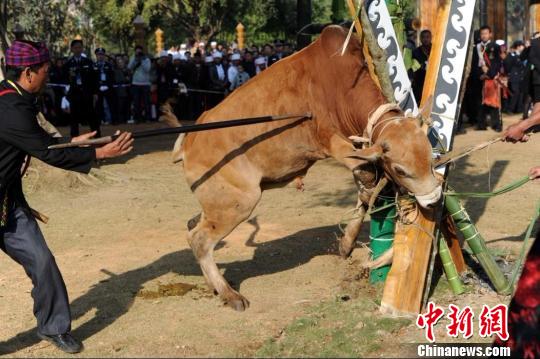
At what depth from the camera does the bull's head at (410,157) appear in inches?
230

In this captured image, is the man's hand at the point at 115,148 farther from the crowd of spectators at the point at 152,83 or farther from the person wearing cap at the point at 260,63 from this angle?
the person wearing cap at the point at 260,63

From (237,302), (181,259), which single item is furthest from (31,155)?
(181,259)

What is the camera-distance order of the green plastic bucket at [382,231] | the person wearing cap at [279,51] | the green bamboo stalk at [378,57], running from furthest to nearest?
the person wearing cap at [279,51] → the green plastic bucket at [382,231] → the green bamboo stalk at [378,57]

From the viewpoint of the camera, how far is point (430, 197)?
5867 mm

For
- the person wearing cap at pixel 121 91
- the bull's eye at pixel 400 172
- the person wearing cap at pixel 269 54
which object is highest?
the bull's eye at pixel 400 172

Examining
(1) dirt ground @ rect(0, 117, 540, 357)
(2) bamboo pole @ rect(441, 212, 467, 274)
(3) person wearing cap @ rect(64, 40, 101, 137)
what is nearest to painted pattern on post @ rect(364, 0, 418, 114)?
(2) bamboo pole @ rect(441, 212, 467, 274)

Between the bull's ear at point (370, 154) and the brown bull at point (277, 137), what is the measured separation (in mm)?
469

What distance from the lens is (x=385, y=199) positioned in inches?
262

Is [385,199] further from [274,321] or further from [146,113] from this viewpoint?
[146,113]

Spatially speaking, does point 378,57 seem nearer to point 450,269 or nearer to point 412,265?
point 412,265

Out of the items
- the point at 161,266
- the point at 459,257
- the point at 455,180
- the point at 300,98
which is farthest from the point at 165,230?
the point at 455,180

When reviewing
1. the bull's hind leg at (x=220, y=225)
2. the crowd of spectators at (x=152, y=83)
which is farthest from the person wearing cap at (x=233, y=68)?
the bull's hind leg at (x=220, y=225)

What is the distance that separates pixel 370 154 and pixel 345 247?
201cm

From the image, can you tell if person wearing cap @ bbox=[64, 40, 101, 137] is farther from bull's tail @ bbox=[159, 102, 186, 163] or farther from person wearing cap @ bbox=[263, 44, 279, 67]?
bull's tail @ bbox=[159, 102, 186, 163]
